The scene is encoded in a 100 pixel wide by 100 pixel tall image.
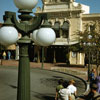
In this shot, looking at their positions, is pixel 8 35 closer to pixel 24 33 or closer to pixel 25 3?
pixel 24 33

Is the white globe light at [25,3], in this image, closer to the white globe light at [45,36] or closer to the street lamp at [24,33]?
the street lamp at [24,33]

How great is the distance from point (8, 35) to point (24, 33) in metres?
0.53

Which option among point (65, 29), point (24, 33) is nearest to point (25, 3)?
point (24, 33)

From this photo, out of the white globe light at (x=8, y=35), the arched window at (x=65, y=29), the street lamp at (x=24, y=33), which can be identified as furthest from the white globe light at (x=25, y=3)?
the arched window at (x=65, y=29)

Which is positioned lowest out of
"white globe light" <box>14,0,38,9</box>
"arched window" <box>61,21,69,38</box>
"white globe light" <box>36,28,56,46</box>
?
"white globe light" <box>36,28,56,46</box>

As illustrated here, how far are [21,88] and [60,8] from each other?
3113 centimetres

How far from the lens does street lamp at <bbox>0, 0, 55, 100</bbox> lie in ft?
13.5

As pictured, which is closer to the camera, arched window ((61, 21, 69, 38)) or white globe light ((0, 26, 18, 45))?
white globe light ((0, 26, 18, 45))

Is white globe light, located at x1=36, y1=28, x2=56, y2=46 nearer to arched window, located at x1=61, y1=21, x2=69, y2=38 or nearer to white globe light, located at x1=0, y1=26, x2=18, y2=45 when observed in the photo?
white globe light, located at x1=0, y1=26, x2=18, y2=45

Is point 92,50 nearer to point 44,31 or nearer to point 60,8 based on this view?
point 44,31

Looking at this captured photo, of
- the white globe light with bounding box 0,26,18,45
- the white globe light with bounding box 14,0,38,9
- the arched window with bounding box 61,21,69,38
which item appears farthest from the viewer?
the arched window with bounding box 61,21,69,38

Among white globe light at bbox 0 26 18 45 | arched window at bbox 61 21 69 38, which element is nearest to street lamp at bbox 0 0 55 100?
white globe light at bbox 0 26 18 45

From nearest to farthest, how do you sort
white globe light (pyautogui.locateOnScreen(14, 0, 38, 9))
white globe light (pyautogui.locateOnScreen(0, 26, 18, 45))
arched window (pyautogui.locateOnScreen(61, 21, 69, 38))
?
white globe light (pyautogui.locateOnScreen(0, 26, 18, 45)) → white globe light (pyautogui.locateOnScreen(14, 0, 38, 9)) → arched window (pyautogui.locateOnScreen(61, 21, 69, 38))

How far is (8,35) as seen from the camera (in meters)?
4.07
